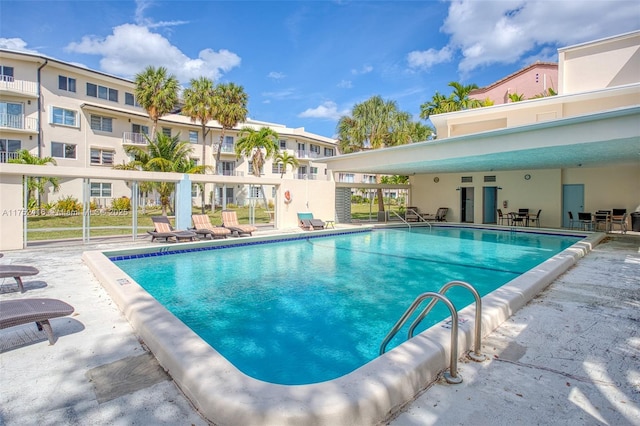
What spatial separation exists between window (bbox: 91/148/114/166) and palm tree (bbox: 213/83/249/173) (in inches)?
352

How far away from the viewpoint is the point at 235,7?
1530 cm

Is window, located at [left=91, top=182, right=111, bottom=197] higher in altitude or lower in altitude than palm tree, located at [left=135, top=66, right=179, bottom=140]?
lower

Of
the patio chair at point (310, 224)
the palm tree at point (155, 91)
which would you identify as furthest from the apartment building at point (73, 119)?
the patio chair at point (310, 224)

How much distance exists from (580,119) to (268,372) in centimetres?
1091

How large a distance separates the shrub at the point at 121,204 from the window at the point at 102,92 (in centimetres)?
895

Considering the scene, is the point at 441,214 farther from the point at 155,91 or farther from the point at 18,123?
the point at 18,123

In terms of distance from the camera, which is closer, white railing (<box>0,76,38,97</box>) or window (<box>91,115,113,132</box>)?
white railing (<box>0,76,38,97</box>)

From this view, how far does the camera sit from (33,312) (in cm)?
371

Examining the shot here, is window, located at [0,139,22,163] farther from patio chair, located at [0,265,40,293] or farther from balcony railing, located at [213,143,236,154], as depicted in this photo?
patio chair, located at [0,265,40,293]

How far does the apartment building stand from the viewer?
23328 millimetres

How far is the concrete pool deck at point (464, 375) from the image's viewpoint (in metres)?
2.62

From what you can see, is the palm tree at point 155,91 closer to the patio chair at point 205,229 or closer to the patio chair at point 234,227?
the patio chair at point 234,227

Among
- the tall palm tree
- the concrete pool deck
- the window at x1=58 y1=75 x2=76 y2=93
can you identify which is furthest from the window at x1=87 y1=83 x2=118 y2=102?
the concrete pool deck

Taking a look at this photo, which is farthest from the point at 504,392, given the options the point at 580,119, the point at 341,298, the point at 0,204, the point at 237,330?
the point at 0,204
